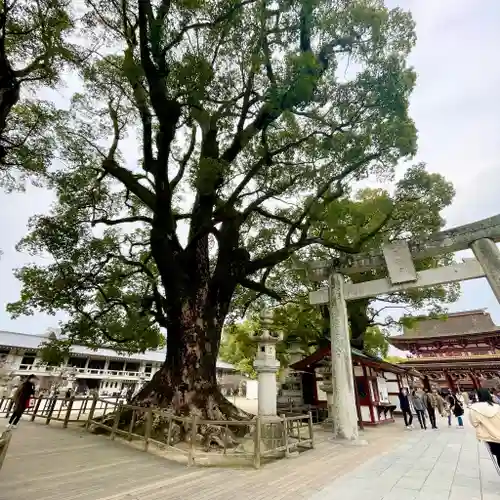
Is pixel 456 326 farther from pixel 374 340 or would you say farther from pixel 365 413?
pixel 365 413

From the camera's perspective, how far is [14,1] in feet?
22.7

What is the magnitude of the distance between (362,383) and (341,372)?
4.59m

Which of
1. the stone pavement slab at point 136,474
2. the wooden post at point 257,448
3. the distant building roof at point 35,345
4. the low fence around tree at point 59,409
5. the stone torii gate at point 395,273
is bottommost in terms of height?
the stone pavement slab at point 136,474

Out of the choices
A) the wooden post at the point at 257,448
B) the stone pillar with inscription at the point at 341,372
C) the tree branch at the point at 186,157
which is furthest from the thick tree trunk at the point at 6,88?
the stone pillar with inscription at the point at 341,372

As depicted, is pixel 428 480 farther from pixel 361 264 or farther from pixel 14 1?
pixel 14 1

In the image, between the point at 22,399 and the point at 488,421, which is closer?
the point at 488,421

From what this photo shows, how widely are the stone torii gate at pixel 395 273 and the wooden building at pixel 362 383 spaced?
3.54 metres

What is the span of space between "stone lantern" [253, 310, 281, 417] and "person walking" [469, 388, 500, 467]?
3812 mm

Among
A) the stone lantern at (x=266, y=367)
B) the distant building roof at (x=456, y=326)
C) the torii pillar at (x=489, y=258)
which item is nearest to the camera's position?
the stone lantern at (x=266, y=367)

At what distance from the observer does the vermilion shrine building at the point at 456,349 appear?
66.0 feet

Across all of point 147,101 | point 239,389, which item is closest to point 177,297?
point 147,101

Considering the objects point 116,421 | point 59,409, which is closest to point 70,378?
point 59,409

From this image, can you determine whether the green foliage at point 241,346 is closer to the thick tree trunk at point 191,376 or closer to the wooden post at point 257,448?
the thick tree trunk at point 191,376

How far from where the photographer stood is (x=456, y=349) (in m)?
23.5
